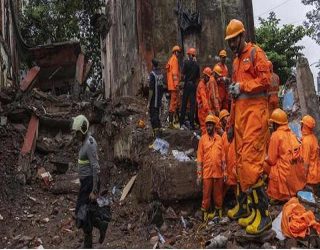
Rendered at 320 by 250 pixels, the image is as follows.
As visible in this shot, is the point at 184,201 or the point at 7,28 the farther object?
the point at 7,28

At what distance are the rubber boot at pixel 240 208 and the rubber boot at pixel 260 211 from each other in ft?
2.25

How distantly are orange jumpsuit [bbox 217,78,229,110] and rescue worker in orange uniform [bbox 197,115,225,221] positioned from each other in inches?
91.8

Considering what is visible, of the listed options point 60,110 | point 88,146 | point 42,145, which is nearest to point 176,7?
point 60,110

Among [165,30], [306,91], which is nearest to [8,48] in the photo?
[165,30]

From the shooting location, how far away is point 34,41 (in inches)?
901

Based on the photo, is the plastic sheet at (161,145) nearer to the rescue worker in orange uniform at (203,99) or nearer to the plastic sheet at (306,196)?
the rescue worker in orange uniform at (203,99)

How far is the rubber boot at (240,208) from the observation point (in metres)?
6.91

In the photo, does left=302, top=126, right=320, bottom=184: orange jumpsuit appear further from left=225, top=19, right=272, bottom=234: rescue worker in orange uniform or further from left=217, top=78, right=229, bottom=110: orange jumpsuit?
left=225, top=19, right=272, bottom=234: rescue worker in orange uniform

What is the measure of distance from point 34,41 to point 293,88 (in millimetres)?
14539

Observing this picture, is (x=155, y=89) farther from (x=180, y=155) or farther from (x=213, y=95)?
(x=180, y=155)

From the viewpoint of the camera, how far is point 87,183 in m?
6.75

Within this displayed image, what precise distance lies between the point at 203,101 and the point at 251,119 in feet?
15.2

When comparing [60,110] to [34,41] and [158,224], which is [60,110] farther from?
[34,41]

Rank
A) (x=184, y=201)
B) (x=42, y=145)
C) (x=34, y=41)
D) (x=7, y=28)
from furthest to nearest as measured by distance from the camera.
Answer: (x=34, y=41), (x=7, y=28), (x=42, y=145), (x=184, y=201)
